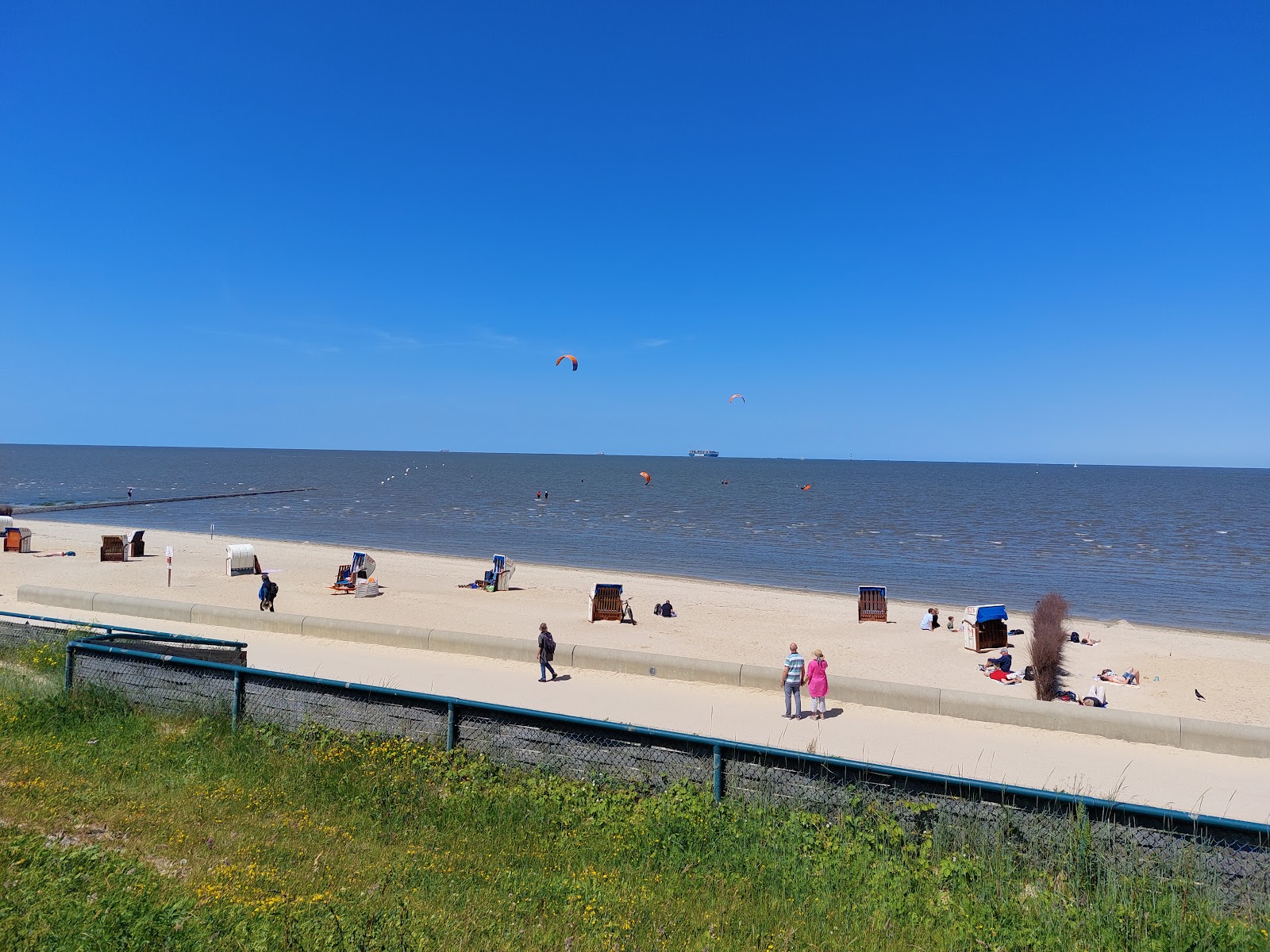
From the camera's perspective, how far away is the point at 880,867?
21.1 feet

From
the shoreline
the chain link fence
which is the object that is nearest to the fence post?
the chain link fence

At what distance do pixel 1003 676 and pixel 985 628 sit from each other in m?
3.24

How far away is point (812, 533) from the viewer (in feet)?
193

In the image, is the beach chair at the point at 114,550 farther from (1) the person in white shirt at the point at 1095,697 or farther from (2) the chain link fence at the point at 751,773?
(1) the person in white shirt at the point at 1095,697

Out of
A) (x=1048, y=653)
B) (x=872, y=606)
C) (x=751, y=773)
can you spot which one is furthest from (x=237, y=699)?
(x=872, y=606)

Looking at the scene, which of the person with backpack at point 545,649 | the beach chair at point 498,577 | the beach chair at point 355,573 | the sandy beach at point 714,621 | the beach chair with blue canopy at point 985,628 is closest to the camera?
the person with backpack at point 545,649

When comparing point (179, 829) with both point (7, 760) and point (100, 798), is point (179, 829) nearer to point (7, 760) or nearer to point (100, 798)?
point (100, 798)

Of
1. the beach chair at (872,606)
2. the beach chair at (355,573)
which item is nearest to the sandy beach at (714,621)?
the beach chair at (872,606)

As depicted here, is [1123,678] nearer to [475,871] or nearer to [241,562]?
[475,871]

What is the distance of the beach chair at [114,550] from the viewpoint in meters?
31.1

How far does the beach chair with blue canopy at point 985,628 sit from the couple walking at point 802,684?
32.0ft

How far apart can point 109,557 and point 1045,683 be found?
34.3 metres

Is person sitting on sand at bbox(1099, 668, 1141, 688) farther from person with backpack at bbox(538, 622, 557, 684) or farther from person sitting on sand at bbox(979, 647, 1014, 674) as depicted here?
person with backpack at bbox(538, 622, 557, 684)

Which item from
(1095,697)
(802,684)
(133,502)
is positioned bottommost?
(1095,697)
